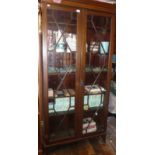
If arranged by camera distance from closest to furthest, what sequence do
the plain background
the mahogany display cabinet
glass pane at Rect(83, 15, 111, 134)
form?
the plain background
the mahogany display cabinet
glass pane at Rect(83, 15, 111, 134)

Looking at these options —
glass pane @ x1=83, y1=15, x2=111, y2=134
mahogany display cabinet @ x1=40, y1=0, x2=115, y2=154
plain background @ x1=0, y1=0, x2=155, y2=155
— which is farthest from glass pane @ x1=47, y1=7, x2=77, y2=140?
plain background @ x1=0, y1=0, x2=155, y2=155

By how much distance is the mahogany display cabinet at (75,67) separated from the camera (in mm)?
1596

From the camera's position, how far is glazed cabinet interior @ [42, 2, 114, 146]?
1615 mm

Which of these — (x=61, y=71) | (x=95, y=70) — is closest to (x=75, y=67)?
(x=61, y=71)

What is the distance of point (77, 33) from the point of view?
1.67m

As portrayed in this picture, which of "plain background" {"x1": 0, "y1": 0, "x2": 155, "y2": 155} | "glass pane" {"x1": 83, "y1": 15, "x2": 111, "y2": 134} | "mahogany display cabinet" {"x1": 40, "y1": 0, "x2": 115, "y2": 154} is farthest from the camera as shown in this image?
"glass pane" {"x1": 83, "y1": 15, "x2": 111, "y2": 134}

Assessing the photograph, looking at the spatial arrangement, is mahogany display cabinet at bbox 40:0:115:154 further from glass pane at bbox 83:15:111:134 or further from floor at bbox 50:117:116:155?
floor at bbox 50:117:116:155

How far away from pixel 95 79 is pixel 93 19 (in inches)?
31.2

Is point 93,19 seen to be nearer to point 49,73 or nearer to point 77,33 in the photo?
point 77,33

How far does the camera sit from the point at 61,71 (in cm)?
176
